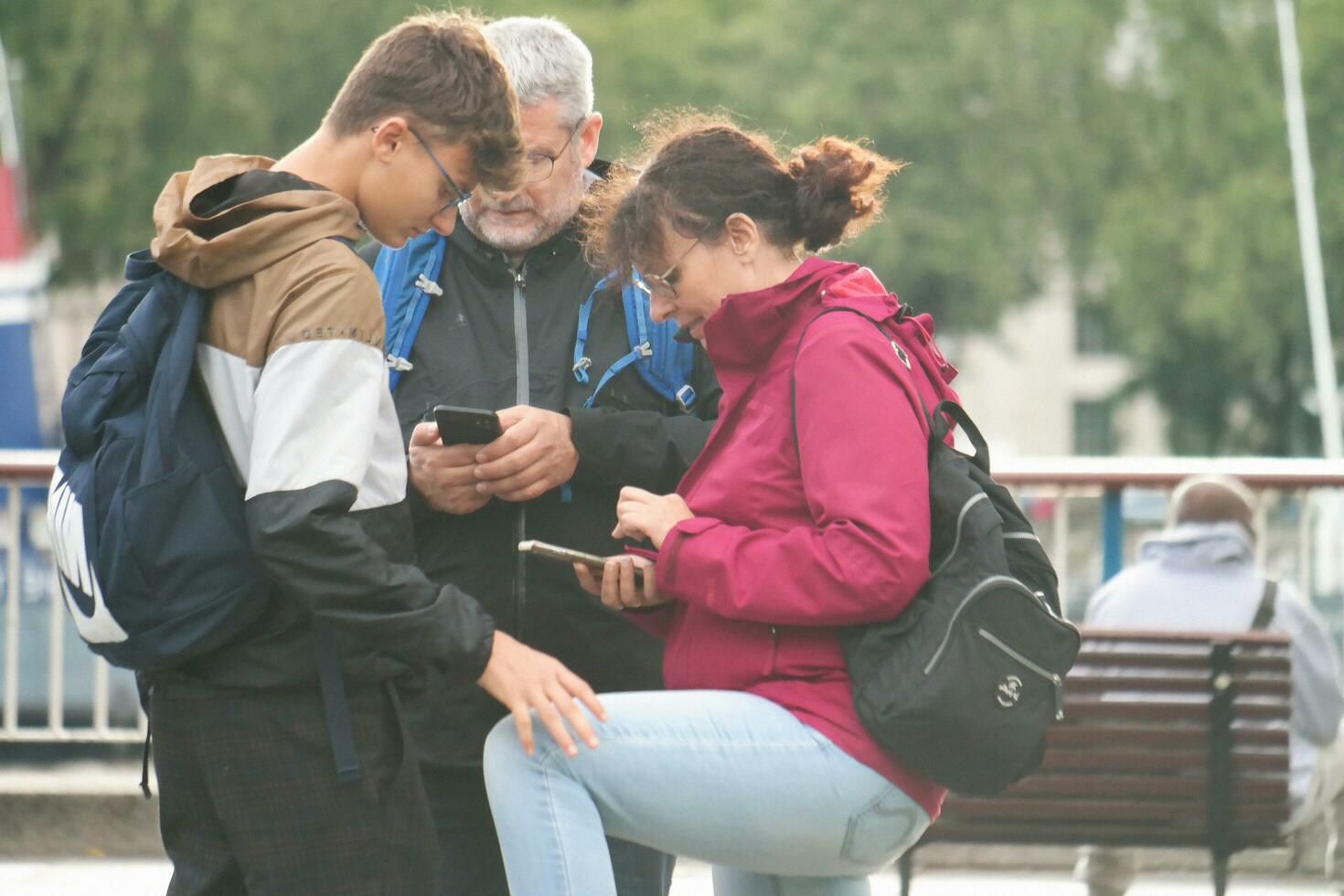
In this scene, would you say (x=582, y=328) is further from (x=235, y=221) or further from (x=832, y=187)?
(x=235, y=221)

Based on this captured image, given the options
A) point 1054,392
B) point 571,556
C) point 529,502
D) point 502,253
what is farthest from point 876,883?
point 1054,392

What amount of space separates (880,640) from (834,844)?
1.01 feet

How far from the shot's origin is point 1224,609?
5.77 metres

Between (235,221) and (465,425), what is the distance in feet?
2.04

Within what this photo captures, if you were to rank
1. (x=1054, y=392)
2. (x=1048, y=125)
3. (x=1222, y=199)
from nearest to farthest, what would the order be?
(x=1222, y=199) < (x=1048, y=125) < (x=1054, y=392)

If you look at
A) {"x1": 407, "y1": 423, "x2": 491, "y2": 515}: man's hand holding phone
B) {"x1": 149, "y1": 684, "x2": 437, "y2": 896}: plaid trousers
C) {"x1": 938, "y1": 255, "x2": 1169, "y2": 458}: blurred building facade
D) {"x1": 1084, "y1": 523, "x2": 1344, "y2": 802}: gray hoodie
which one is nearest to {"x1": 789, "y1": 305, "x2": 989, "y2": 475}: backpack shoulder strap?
{"x1": 407, "y1": 423, "x2": 491, "y2": 515}: man's hand holding phone

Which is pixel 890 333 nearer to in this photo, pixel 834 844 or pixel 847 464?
pixel 847 464

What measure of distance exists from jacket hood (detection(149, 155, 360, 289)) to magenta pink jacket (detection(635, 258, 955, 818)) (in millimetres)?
626

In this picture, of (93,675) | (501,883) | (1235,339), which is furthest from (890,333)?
(1235,339)

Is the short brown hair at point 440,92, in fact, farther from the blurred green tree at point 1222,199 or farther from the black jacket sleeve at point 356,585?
the blurred green tree at point 1222,199

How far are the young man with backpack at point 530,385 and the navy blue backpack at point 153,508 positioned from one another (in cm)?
78

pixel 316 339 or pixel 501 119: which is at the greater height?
pixel 501 119

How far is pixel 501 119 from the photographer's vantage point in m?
2.87

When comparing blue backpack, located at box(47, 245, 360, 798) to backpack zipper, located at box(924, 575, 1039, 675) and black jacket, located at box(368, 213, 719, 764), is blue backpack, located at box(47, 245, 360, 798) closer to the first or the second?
black jacket, located at box(368, 213, 719, 764)
